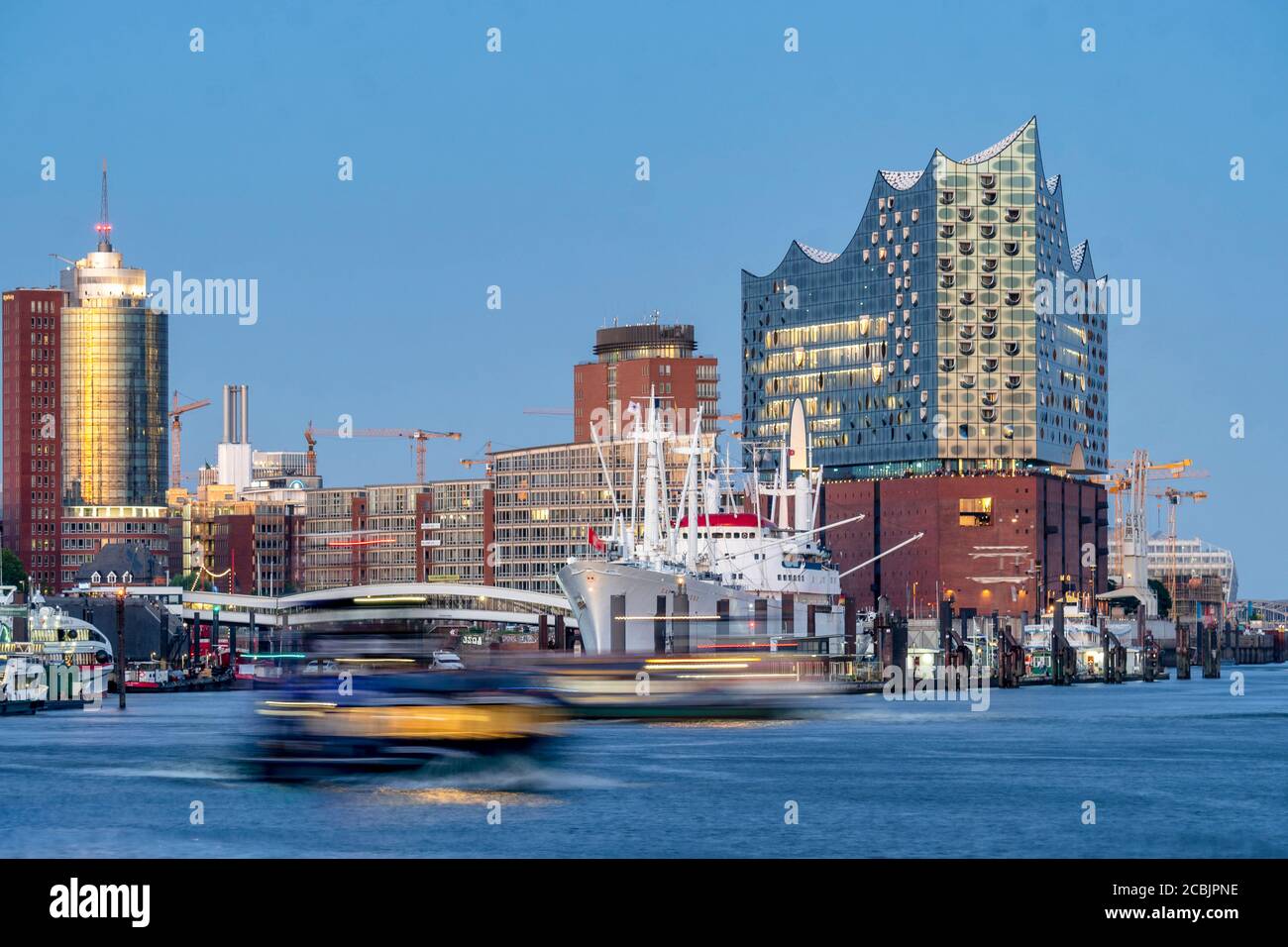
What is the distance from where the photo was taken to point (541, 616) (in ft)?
588

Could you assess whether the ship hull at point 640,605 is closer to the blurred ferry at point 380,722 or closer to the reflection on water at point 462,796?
the blurred ferry at point 380,722

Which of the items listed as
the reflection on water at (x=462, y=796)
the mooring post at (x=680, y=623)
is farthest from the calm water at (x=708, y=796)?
the mooring post at (x=680, y=623)

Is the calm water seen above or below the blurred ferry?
below

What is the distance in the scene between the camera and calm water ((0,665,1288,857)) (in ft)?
169

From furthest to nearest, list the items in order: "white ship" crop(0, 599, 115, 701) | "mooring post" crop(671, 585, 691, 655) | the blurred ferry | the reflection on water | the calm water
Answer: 1. "mooring post" crop(671, 585, 691, 655)
2. "white ship" crop(0, 599, 115, 701)
3. the blurred ferry
4. the reflection on water
5. the calm water

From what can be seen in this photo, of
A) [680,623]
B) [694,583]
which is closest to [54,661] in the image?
[680,623]

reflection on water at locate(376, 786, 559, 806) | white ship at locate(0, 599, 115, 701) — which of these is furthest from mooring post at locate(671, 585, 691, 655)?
reflection on water at locate(376, 786, 559, 806)

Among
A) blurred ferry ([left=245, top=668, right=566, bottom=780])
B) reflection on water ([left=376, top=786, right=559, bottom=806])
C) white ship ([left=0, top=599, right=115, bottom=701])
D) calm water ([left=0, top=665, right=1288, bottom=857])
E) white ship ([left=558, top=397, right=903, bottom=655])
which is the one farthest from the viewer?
white ship ([left=558, top=397, right=903, bottom=655])

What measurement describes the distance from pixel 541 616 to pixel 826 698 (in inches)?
2263

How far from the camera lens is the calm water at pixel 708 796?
51.5 metres

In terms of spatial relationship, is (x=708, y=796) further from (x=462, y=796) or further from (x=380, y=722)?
(x=380, y=722)

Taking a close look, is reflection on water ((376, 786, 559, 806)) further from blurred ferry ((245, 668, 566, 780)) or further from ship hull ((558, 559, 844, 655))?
ship hull ((558, 559, 844, 655))

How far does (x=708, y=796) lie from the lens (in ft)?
202
